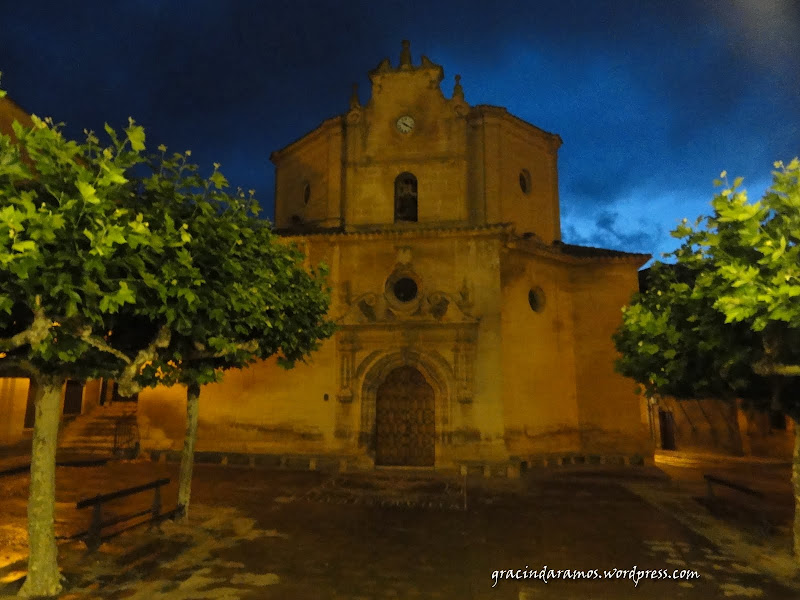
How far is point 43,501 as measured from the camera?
693 centimetres

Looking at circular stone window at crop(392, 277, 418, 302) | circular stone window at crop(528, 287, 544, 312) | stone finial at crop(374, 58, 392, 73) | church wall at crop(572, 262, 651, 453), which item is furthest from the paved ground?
stone finial at crop(374, 58, 392, 73)

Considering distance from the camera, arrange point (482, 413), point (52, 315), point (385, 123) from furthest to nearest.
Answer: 1. point (385, 123)
2. point (482, 413)
3. point (52, 315)

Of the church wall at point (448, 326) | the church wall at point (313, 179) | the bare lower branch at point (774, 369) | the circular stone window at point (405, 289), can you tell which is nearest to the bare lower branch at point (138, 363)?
the bare lower branch at point (774, 369)

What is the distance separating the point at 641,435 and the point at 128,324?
58.5 feet

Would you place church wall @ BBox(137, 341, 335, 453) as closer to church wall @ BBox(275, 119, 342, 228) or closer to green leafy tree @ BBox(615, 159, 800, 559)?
church wall @ BBox(275, 119, 342, 228)

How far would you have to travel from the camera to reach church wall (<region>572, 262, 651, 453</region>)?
63.8 feet

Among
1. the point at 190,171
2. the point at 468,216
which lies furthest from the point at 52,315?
the point at 468,216

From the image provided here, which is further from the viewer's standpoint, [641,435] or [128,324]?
[641,435]

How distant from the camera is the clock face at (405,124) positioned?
66.0ft

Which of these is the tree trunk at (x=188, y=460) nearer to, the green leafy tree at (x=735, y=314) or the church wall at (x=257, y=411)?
the church wall at (x=257, y=411)

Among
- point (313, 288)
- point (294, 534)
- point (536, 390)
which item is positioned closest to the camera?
point (294, 534)

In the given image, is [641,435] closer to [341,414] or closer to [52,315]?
[341,414]

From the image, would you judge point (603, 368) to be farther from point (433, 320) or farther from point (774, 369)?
point (774, 369)

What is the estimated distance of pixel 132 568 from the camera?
25.3ft
